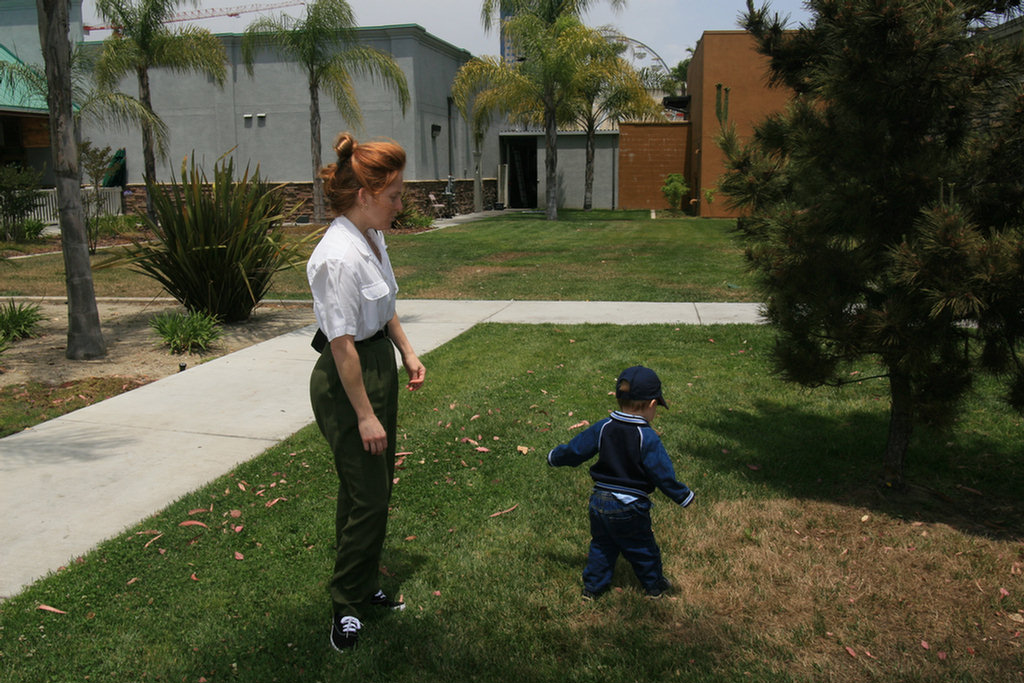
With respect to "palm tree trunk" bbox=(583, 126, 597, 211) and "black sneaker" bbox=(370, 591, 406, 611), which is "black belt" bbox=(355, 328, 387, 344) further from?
"palm tree trunk" bbox=(583, 126, 597, 211)

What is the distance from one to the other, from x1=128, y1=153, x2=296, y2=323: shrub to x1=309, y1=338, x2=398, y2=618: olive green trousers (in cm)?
588

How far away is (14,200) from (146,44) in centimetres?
502

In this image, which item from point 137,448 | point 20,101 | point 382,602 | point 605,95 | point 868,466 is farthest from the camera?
point 605,95

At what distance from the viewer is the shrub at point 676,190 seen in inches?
1160

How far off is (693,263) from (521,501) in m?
10.6

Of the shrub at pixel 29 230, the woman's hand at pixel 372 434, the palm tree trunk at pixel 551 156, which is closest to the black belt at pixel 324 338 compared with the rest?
the woman's hand at pixel 372 434

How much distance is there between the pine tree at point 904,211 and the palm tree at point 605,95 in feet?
70.4

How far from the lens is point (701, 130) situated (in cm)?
2706

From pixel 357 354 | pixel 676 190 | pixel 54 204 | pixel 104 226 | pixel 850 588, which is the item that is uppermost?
pixel 676 190

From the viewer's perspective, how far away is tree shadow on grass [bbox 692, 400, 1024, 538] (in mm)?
4277

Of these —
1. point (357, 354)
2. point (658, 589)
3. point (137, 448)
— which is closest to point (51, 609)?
point (357, 354)

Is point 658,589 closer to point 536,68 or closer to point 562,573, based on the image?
point 562,573

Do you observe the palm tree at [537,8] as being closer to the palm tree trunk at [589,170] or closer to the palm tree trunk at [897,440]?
the palm tree trunk at [589,170]

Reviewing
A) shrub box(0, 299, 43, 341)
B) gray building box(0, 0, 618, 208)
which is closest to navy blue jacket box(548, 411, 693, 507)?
shrub box(0, 299, 43, 341)
